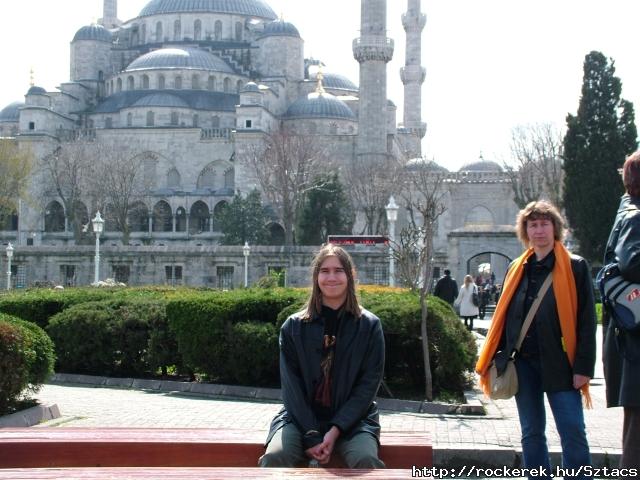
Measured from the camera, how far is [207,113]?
64.0 metres

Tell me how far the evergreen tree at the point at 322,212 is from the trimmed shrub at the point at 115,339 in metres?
31.6

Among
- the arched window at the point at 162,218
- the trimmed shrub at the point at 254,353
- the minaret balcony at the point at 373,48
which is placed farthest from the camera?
the arched window at the point at 162,218

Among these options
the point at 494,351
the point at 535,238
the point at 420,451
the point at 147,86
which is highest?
the point at 147,86

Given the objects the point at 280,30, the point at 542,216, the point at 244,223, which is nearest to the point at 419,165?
the point at 244,223

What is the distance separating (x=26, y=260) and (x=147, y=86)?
29591mm

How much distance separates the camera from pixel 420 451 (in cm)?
497

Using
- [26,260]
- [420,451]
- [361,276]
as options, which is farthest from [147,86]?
[420,451]

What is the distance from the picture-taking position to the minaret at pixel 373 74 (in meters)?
56.0

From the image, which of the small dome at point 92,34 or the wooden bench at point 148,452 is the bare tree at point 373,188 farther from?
the wooden bench at point 148,452

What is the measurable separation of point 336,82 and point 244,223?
27787 millimetres

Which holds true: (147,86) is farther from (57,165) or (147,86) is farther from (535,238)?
(535,238)

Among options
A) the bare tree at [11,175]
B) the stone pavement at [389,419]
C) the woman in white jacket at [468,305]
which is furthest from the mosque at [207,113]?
the stone pavement at [389,419]

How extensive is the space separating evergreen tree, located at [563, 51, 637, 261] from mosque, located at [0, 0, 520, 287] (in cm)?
1436

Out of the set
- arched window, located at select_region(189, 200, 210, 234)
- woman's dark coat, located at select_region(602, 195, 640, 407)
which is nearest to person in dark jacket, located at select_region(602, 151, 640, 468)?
woman's dark coat, located at select_region(602, 195, 640, 407)
